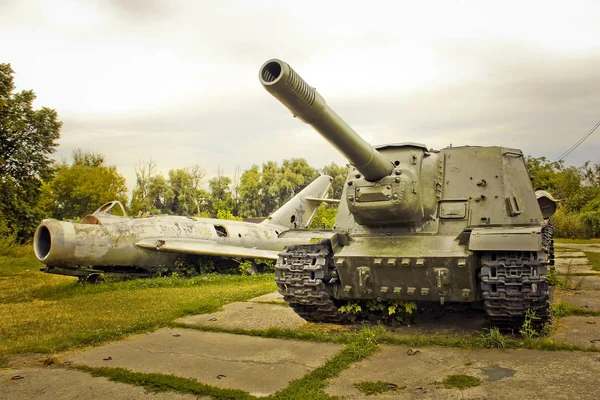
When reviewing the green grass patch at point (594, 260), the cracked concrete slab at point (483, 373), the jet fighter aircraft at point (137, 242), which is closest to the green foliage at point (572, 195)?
the green grass patch at point (594, 260)

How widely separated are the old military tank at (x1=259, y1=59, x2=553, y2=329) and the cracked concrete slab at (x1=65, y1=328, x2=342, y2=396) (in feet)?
3.05

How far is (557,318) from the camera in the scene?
7.36 meters

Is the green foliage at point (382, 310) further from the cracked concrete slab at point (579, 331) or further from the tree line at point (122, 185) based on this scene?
the tree line at point (122, 185)

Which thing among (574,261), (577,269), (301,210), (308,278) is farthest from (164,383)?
(574,261)

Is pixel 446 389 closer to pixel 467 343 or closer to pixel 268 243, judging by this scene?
pixel 467 343

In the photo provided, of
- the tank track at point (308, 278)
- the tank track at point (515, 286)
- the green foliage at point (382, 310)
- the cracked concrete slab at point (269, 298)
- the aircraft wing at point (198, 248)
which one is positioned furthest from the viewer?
the aircraft wing at point (198, 248)

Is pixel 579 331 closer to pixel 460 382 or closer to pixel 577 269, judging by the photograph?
pixel 460 382

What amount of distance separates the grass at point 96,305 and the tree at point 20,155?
2698mm

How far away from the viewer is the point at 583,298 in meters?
9.06

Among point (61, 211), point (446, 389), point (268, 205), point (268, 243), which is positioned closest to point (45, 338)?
point (446, 389)

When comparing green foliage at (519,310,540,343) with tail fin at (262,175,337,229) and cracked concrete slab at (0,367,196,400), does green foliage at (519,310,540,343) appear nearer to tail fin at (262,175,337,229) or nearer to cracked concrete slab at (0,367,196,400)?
cracked concrete slab at (0,367,196,400)

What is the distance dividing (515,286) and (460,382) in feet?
5.26

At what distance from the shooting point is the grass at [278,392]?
439 centimetres

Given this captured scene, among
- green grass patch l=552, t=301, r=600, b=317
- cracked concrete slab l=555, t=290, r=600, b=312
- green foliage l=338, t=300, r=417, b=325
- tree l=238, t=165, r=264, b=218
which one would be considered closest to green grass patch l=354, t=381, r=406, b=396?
green foliage l=338, t=300, r=417, b=325
